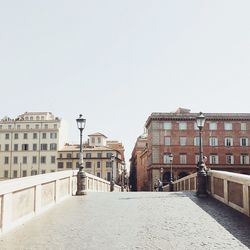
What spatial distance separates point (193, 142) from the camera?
76.3 metres

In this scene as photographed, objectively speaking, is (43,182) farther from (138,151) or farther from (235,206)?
(138,151)

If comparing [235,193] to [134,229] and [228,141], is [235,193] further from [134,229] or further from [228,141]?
[228,141]

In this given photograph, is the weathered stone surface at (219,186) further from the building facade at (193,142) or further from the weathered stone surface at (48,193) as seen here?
the building facade at (193,142)

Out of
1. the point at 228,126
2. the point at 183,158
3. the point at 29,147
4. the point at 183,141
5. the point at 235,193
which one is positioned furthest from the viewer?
the point at 29,147

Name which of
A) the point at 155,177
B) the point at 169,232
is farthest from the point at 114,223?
the point at 155,177

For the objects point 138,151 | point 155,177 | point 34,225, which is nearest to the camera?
point 34,225

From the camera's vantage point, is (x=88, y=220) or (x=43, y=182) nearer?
(x=88, y=220)

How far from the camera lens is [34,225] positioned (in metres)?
9.27

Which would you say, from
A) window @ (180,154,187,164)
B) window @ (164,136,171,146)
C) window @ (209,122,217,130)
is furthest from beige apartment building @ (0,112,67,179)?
window @ (209,122,217,130)

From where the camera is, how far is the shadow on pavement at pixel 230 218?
8.12 meters

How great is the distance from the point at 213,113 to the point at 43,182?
2701 inches

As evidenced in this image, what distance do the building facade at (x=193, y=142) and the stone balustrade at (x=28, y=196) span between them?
2355 inches

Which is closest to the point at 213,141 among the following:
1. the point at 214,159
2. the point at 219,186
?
the point at 214,159

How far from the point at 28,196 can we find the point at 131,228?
2993mm
